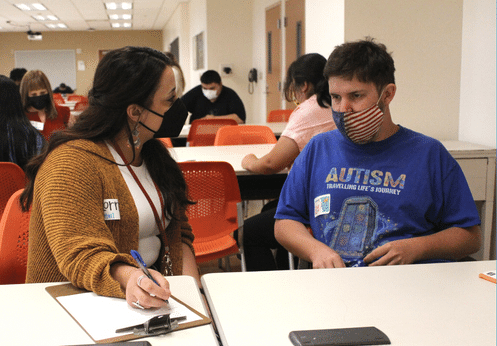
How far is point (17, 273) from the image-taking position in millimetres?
1406

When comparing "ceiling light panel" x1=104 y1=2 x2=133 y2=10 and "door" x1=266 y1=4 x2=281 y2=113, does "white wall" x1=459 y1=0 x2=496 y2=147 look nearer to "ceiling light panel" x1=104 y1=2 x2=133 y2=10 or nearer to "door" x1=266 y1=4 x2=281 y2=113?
"door" x1=266 y1=4 x2=281 y2=113

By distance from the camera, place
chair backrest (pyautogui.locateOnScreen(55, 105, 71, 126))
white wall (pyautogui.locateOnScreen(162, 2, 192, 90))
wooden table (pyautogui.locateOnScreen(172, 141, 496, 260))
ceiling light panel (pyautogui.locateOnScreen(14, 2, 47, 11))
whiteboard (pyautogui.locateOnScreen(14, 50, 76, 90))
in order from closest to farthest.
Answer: wooden table (pyautogui.locateOnScreen(172, 141, 496, 260)) → chair backrest (pyautogui.locateOnScreen(55, 105, 71, 126)) → ceiling light panel (pyautogui.locateOnScreen(14, 2, 47, 11)) → white wall (pyautogui.locateOnScreen(162, 2, 192, 90)) → whiteboard (pyautogui.locateOnScreen(14, 50, 76, 90))

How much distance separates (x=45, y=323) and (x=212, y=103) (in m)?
4.54

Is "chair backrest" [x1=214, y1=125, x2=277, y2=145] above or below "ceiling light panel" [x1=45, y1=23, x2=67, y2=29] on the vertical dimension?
Answer: below

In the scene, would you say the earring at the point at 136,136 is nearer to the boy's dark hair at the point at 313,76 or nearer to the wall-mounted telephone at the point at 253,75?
the boy's dark hair at the point at 313,76

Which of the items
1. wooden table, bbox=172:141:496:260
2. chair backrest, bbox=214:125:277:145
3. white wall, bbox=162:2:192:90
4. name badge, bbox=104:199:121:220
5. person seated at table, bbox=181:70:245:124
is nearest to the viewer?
name badge, bbox=104:199:121:220

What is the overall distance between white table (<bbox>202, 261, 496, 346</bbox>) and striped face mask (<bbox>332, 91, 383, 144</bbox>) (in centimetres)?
44

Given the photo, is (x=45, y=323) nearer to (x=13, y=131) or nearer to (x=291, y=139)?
(x=291, y=139)

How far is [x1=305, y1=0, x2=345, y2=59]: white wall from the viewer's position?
357cm

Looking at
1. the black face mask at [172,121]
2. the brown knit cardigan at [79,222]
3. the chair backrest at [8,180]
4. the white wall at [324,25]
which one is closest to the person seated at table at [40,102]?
the chair backrest at [8,180]

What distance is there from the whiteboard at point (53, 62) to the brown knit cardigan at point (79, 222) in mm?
17668

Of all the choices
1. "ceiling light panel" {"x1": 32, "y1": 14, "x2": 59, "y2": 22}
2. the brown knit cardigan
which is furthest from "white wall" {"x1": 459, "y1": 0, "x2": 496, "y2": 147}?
"ceiling light panel" {"x1": 32, "y1": 14, "x2": 59, "y2": 22}

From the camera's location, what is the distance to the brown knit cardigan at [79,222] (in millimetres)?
1115

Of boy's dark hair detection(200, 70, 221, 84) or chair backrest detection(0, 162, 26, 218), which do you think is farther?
boy's dark hair detection(200, 70, 221, 84)
